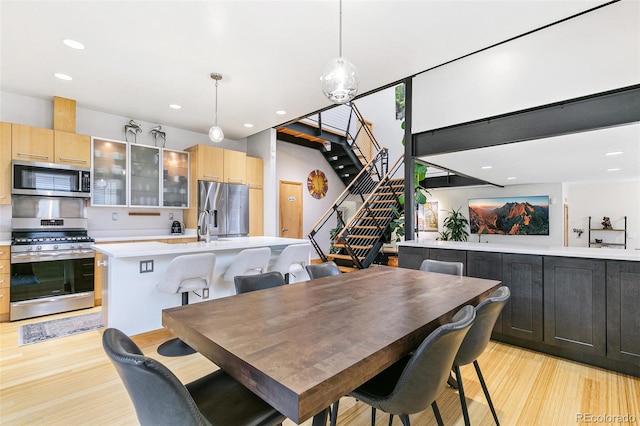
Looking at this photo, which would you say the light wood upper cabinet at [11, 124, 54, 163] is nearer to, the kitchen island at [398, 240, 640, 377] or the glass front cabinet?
the glass front cabinet

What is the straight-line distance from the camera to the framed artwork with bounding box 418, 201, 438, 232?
808cm

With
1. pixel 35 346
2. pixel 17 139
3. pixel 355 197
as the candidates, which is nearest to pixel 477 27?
pixel 35 346

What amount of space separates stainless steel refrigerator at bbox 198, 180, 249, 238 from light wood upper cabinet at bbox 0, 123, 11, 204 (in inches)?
90.5

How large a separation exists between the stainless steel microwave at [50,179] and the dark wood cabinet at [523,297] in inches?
213

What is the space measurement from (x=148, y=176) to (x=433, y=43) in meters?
4.50

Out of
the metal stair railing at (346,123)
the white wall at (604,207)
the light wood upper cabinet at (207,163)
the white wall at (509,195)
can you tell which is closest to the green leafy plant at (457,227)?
the white wall at (509,195)

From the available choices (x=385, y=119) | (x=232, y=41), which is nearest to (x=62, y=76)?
(x=232, y=41)

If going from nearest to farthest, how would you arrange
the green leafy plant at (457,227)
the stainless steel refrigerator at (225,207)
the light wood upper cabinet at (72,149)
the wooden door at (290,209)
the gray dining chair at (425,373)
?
1. the gray dining chair at (425,373)
2. the light wood upper cabinet at (72,149)
3. the stainless steel refrigerator at (225,207)
4. the wooden door at (290,209)
5. the green leafy plant at (457,227)

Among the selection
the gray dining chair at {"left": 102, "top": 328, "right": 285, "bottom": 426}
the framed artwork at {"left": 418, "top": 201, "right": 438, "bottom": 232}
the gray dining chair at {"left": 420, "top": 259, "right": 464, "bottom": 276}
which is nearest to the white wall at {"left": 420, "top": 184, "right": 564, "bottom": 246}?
the framed artwork at {"left": 418, "top": 201, "right": 438, "bottom": 232}

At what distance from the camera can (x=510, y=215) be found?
681cm

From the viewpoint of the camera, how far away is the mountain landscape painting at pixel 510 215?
6.48m

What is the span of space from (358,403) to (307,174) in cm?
616

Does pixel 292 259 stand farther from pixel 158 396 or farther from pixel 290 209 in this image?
pixel 290 209

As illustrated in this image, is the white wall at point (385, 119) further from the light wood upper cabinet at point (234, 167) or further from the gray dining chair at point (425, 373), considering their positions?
the gray dining chair at point (425, 373)
